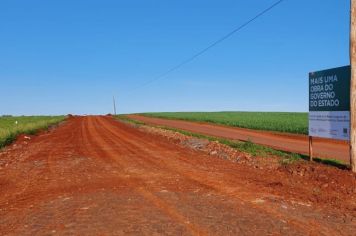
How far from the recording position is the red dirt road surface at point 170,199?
6.50 metres

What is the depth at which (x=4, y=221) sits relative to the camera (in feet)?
23.0

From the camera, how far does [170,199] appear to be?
27.6 ft

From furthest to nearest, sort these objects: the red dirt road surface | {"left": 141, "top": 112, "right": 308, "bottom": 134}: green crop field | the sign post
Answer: {"left": 141, "top": 112, "right": 308, "bottom": 134}: green crop field
the sign post
the red dirt road surface

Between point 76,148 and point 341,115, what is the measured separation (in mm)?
11349

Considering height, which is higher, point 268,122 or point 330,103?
→ point 330,103

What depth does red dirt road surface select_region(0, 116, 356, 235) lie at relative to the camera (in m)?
6.50

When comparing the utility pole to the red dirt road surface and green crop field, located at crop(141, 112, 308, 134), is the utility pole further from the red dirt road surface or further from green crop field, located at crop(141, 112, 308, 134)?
green crop field, located at crop(141, 112, 308, 134)

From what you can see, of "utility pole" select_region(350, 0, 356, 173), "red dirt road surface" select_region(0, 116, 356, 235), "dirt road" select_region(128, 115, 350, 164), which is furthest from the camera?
"dirt road" select_region(128, 115, 350, 164)

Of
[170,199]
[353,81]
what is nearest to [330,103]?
[353,81]

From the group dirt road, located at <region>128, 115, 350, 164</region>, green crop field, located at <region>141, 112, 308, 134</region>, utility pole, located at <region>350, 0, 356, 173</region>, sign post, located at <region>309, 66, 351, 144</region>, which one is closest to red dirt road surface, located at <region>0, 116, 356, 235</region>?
utility pole, located at <region>350, 0, 356, 173</region>

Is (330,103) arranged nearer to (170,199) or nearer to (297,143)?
(170,199)

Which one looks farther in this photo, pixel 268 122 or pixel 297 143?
pixel 268 122

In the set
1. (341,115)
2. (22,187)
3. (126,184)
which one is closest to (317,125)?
(341,115)

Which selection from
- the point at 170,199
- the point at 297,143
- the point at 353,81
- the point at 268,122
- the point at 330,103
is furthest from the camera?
the point at 268,122
